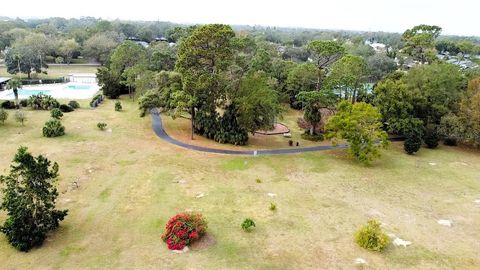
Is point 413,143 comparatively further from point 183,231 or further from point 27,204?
point 27,204

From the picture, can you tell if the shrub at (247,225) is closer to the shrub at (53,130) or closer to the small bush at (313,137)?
the small bush at (313,137)

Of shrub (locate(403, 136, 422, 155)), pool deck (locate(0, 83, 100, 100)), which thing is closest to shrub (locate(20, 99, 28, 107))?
pool deck (locate(0, 83, 100, 100))

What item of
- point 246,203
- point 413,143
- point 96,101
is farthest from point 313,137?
point 96,101

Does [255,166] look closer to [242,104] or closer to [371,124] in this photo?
[242,104]

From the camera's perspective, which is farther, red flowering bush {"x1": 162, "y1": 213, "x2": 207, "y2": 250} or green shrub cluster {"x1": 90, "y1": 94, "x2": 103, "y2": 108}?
green shrub cluster {"x1": 90, "y1": 94, "x2": 103, "y2": 108}

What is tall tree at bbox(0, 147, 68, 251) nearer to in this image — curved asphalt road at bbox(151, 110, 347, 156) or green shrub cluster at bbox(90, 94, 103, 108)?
curved asphalt road at bbox(151, 110, 347, 156)

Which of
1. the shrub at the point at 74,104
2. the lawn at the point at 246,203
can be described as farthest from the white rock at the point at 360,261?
the shrub at the point at 74,104
